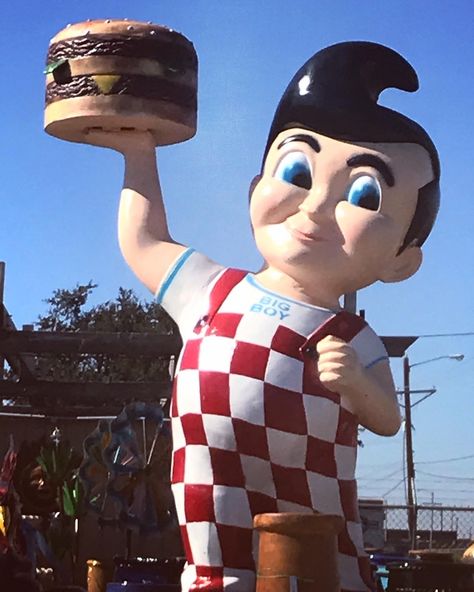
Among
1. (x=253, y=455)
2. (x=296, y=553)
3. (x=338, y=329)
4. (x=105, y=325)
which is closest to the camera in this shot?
(x=296, y=553)

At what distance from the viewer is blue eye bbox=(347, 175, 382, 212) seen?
401 centimetres

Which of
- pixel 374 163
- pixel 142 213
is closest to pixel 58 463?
pixel 142 213

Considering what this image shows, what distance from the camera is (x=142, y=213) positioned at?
14.2 feet

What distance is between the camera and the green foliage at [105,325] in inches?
840

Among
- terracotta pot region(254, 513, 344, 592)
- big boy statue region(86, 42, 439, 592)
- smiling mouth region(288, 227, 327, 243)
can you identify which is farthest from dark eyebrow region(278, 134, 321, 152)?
terracotta pot region(254, 513, 344, 592)

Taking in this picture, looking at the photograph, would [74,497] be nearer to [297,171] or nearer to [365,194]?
[297,171]

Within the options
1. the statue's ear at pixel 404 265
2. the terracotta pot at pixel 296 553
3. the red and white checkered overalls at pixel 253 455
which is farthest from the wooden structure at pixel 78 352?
the terracotta pot at pixel 296 553

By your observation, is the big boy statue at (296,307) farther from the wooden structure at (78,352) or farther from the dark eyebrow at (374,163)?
the wooden structure at (78,352)

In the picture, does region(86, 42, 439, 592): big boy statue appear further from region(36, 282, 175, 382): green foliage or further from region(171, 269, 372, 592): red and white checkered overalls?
region(36, 282, 175, 382): green foliage

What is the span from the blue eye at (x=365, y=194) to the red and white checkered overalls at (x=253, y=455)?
486 mm

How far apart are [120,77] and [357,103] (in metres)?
0.80

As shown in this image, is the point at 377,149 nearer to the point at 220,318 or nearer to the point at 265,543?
the point at 220,318

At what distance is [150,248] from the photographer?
169 inches

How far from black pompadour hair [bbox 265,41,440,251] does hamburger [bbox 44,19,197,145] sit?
1.22 feet
